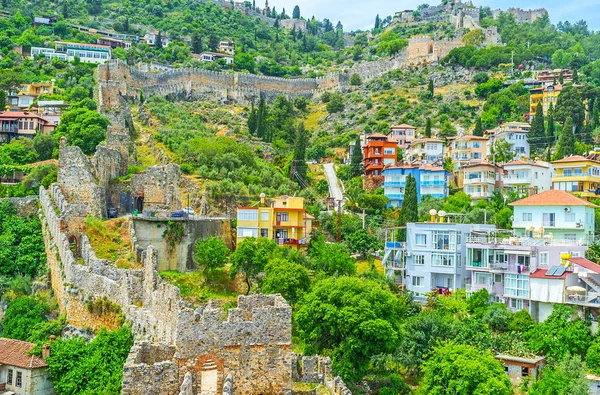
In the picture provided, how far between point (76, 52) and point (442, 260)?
78.0 metres

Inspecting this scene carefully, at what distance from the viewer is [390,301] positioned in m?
32.6

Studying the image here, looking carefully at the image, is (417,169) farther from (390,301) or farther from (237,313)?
(237,313)

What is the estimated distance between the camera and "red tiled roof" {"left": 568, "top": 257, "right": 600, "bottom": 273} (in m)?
37.8

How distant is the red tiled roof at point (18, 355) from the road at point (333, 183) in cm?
4019

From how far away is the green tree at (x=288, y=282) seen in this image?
123ft

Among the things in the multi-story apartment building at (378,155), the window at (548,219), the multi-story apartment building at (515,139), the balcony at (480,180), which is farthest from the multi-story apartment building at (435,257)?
Result: the multi-story apartment building at (515,139)

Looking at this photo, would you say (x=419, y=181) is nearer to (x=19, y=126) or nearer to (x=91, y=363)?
(x=19, y=126)

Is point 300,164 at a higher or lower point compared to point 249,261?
higher

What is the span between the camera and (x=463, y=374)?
2883 cm

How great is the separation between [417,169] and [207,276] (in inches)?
1264

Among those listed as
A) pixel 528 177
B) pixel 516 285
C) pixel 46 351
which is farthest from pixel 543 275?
pixel 46 351

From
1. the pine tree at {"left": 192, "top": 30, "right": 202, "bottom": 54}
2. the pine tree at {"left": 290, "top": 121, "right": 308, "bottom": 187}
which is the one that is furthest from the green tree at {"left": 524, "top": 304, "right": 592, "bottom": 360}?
the pine tree at {"left": 192, "top": 30, "right": 202, "bottom": 54}

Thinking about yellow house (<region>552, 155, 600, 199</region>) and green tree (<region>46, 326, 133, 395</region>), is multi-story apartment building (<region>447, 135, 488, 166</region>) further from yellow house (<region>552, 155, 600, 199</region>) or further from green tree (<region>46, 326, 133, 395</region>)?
green tree (<region>46, 326, 133, 395</region>)

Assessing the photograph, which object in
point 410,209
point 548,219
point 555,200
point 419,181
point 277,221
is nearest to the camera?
point 555,200
